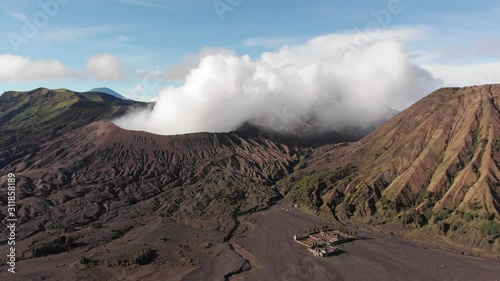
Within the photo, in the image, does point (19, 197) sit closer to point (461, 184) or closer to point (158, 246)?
point (158, 246)

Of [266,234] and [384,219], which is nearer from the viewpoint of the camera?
[266,234]

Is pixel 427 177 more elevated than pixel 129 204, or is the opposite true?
pixel 427 177

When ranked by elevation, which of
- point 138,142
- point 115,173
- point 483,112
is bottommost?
point 115,173

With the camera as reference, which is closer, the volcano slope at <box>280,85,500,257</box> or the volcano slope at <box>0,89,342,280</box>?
the volcano slope at <box>0,89,342,280</box>

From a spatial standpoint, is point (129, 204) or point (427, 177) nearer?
point (427, 177)

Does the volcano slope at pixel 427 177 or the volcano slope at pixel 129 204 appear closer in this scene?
the volcano slope at pixel 129 204

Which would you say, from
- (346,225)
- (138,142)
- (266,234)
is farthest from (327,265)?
(138,142)

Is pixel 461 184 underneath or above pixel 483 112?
underneath

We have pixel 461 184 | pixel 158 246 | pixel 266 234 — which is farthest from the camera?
pixel 461 184
